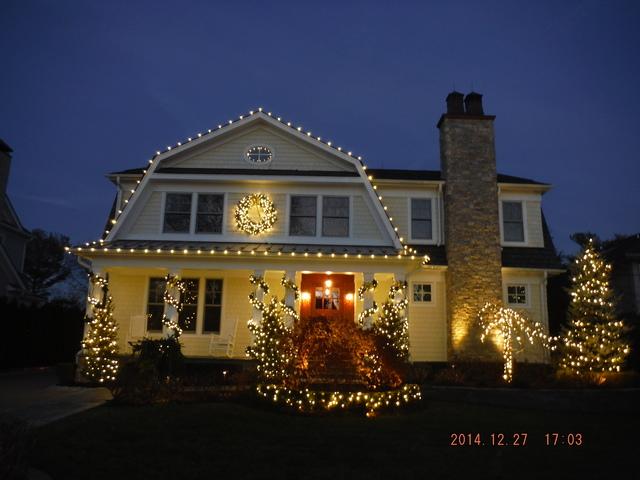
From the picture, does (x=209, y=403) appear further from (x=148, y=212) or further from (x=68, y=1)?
(x=68, y=1)

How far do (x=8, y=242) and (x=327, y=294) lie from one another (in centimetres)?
1730

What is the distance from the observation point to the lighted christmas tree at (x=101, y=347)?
12.5 meters

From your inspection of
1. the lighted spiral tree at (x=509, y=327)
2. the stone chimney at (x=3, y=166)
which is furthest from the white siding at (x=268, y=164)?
the stone chimney at (x=3, y=166)

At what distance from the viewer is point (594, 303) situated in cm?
1238

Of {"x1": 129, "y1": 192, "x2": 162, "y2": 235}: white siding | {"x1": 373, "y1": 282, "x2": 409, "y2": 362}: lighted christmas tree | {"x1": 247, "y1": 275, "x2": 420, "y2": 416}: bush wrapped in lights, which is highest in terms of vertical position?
{"x1": 129, "y1": 192, "x2": 162, "y2": 235}: white siding

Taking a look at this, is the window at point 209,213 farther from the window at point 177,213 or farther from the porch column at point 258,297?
the porch column at point 258,297

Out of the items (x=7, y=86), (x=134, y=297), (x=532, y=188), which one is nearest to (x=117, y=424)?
(x=134, y=297)

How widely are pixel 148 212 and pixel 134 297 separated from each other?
2.66 m

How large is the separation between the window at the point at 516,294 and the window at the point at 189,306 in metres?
9.55

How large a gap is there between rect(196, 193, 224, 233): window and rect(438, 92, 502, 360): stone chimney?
6888mm

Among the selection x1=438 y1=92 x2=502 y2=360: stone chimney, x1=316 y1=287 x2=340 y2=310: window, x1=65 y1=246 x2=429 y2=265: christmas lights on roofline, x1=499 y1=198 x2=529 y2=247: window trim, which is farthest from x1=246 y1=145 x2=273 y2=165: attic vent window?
x1=499 y1=198 x2=529 y2=247: window trim

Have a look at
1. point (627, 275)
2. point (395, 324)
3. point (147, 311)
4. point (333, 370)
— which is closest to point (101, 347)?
point (147, 311)

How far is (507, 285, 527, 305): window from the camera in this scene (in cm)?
1551

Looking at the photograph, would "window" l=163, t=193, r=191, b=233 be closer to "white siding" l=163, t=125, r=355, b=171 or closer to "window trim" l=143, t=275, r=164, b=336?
"white siding" l=163, t=125, r=355, b=171
